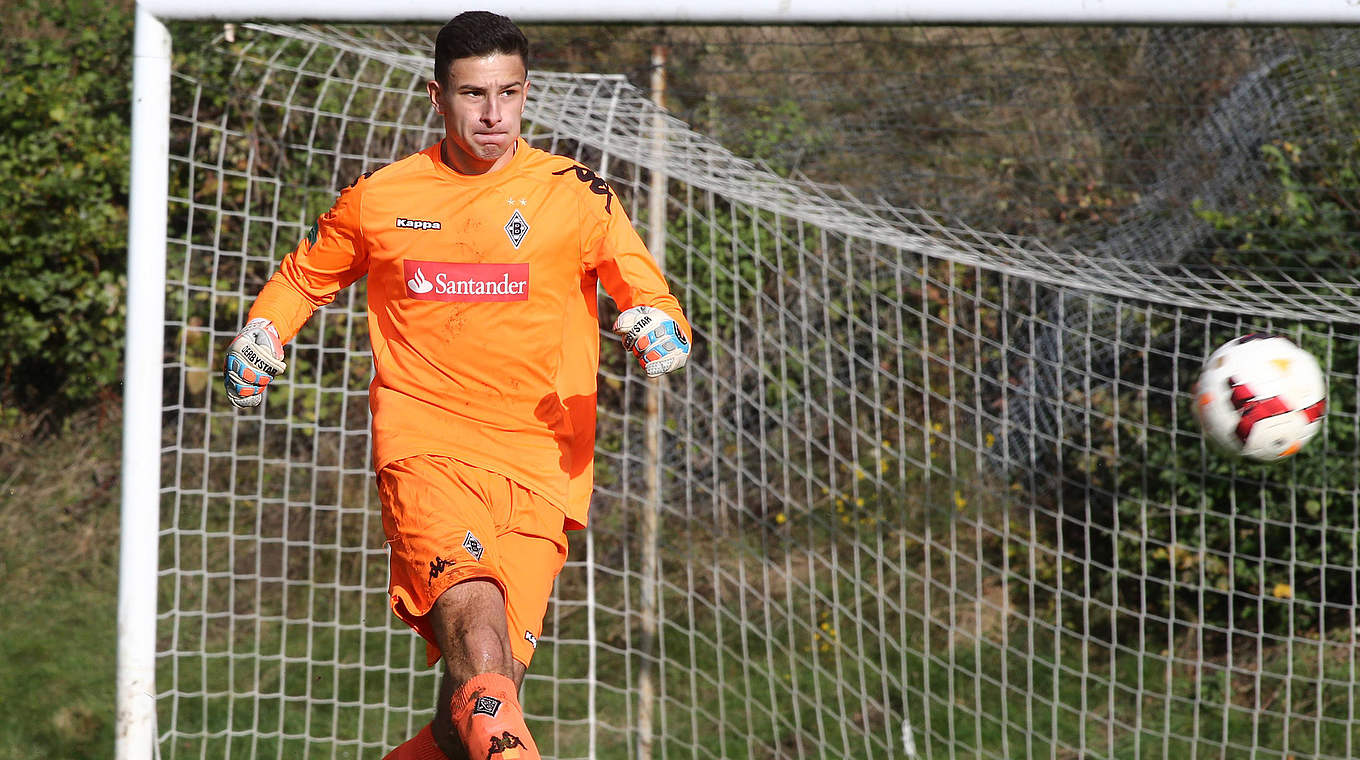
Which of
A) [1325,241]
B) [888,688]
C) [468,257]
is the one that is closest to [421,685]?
[888,688]

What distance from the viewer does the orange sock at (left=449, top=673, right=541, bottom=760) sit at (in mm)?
2479

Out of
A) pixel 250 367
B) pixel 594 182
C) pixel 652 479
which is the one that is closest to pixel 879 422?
pixel 652 479

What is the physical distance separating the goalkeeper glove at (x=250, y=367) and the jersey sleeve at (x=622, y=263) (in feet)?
2.47

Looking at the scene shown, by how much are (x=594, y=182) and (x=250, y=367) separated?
2.96ft

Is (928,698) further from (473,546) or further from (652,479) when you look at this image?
(473,546)

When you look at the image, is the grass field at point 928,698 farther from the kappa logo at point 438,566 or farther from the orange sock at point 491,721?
the orange sock at point 491,721

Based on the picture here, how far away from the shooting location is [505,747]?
248 cm

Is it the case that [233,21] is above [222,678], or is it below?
above

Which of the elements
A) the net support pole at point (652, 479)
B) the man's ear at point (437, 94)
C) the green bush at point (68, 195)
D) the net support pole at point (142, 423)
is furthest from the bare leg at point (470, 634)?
the green bush at point (68, 195)

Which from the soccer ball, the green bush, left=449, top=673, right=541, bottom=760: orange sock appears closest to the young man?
left=449, top=673, right=541, bottom=760: orange sock

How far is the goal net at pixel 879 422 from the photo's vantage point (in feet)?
15.7

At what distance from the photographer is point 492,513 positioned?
288 cm

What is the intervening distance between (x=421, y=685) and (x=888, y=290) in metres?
2.90

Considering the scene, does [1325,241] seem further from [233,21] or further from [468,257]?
[233,21]
